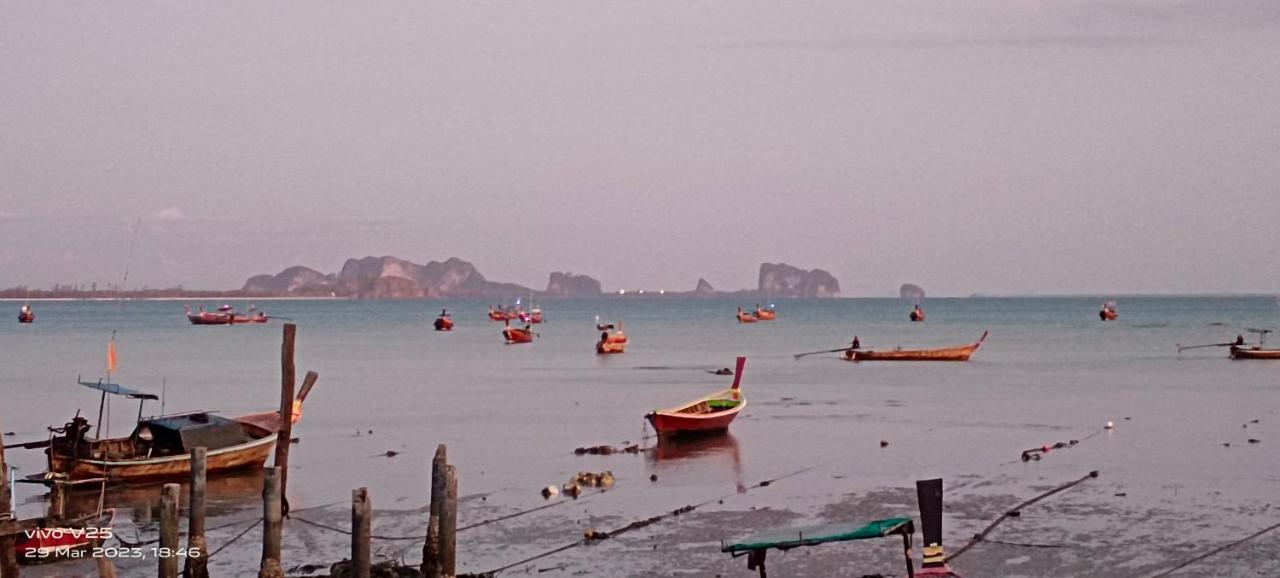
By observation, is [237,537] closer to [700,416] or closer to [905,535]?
[905,535]

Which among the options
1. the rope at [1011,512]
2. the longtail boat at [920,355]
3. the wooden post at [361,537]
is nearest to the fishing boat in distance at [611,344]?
the longtail boat at [920,355]

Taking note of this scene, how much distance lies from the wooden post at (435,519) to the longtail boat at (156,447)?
11236mm

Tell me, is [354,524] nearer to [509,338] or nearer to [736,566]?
[736,566]

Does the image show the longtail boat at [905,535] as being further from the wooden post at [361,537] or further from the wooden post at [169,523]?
the wooden post at [169,523]

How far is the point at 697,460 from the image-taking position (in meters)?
35.9

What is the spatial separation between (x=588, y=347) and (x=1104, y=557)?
83.8m

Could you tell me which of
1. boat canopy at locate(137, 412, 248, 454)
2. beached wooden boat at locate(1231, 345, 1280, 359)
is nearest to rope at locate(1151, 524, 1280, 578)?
boat canopy at locate(137, 412, 248, 454)

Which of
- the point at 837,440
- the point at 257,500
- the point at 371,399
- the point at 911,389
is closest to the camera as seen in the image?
the point at 257,500

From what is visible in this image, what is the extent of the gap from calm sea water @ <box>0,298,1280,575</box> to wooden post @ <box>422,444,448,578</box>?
2.59 metres

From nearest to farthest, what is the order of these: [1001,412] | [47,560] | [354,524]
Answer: [354,524] < [47,560] < [1001,412]

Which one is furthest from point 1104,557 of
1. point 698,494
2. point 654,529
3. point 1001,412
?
point 1001,412

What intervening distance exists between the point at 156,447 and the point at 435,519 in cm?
1459

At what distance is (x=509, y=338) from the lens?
111 meters

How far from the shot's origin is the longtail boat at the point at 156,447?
3017cm
